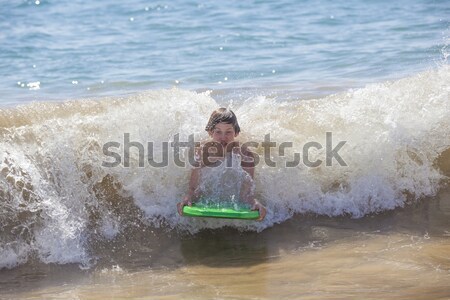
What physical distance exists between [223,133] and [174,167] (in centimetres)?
59

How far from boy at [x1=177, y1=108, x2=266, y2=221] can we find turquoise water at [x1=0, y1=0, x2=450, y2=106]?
2.89 meters

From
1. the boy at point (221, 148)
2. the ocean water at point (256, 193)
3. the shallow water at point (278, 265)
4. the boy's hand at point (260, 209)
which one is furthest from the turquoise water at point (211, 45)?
the boy's hand at point (260, 209)

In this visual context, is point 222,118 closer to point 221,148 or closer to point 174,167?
point 221,148

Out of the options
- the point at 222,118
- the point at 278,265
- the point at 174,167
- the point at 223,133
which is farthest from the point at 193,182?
the point at 278,265

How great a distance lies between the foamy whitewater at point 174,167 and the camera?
17.8 feet

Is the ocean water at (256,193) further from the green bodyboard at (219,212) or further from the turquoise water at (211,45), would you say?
the turquoise water at (211,45)

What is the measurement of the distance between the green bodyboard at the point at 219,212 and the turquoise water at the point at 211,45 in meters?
3.44

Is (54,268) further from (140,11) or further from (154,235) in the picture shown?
(140,11)

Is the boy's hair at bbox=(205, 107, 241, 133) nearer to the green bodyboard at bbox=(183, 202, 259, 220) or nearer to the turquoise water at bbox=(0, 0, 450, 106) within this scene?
the green bodyboard at bbox=(183, 202, 259, 220)

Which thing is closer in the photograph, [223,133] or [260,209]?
[260,209]

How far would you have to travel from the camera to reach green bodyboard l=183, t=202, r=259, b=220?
5078 millimetres

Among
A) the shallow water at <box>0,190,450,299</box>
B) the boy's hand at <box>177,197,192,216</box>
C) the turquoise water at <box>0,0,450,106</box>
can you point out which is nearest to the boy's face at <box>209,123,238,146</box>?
the boy's hand at <box>177,197,192,216</box>

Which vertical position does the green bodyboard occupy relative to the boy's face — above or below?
below

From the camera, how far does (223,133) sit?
561cm
